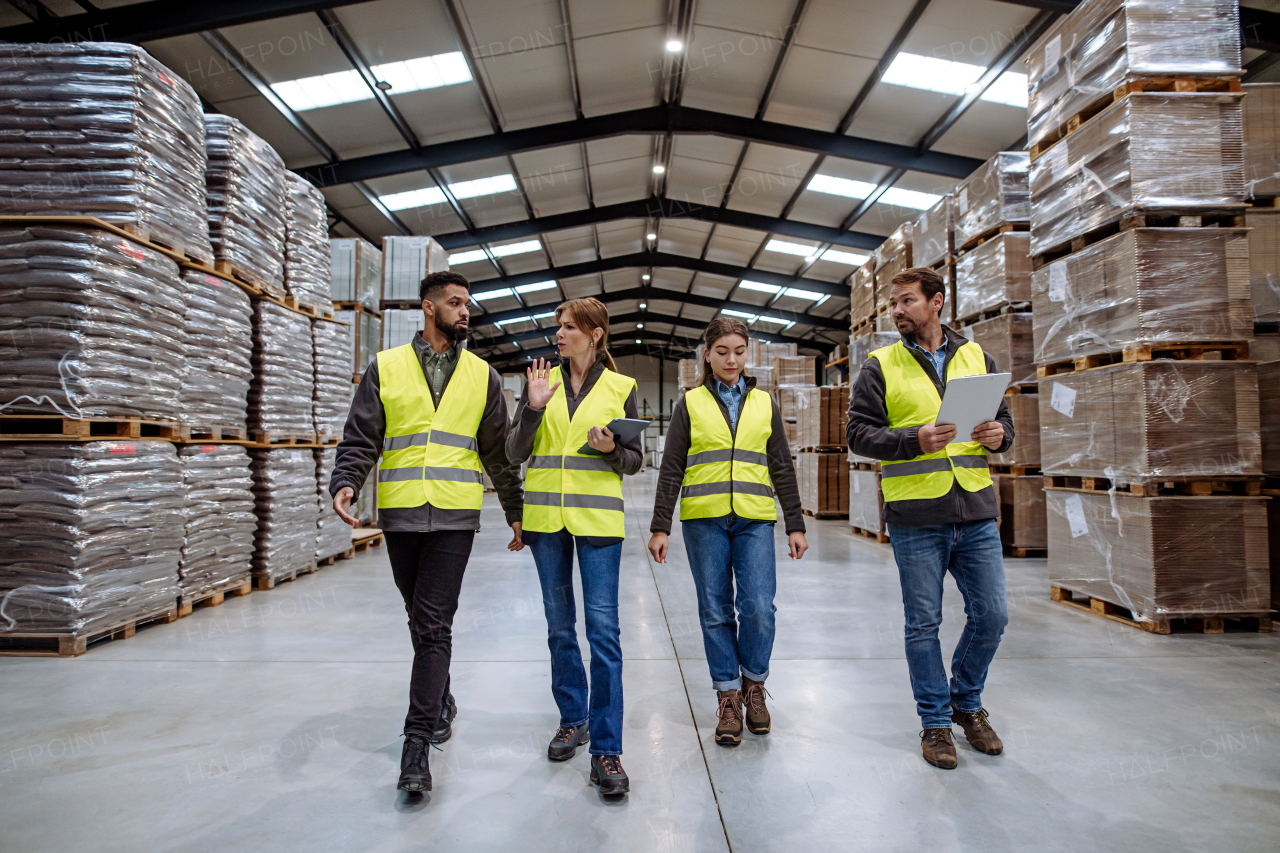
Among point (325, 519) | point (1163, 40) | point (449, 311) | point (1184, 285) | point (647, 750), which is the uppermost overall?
point (1163, 40)

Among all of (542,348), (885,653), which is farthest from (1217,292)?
(542,348)

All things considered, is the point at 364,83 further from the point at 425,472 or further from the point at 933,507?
the point at 933,507

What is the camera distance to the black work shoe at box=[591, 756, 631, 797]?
2.34m

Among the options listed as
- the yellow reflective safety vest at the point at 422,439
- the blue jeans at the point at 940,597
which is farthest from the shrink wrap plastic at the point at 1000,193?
the yellow reflective safety vest at the point at 422,439

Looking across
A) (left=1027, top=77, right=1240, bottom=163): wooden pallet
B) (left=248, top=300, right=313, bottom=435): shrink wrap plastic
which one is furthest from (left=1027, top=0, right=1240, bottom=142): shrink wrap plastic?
(left=248, top=300, right=313, bottom=435): shrink wrap plastic

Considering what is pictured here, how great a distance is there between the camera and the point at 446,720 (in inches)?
→ 116

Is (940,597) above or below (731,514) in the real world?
below

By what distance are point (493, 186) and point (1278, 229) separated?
11.4 meters

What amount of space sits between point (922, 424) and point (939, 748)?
1.21 meters

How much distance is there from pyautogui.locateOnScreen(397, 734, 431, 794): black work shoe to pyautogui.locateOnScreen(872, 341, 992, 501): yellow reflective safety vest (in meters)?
1.94

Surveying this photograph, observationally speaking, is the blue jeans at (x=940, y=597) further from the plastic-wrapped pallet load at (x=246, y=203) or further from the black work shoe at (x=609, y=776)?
the plastic-wrapped pallet load at (x=246, y=203)

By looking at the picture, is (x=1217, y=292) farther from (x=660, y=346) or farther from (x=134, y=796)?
(x=660, y=346)

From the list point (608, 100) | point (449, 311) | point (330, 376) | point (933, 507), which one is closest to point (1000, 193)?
point (933, 507)

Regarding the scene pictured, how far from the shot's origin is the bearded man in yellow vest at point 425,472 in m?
2.45
